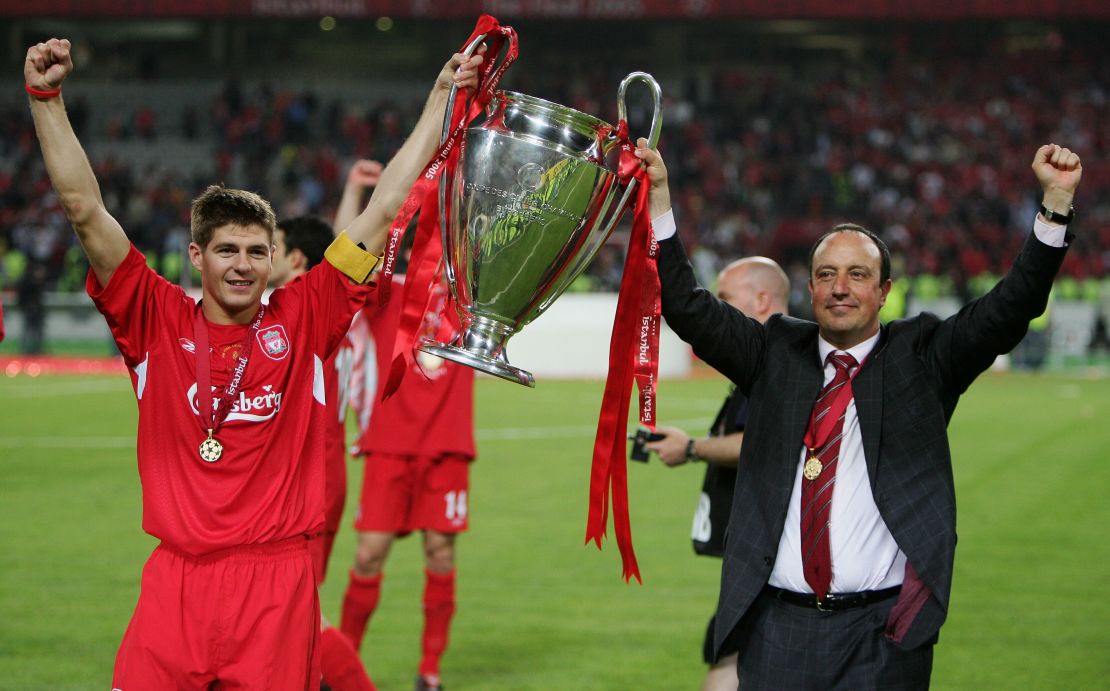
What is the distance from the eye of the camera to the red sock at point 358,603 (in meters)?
5.78

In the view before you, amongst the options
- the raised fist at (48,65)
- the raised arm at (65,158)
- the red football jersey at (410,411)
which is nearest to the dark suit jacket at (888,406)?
the raised arm at (65,158)

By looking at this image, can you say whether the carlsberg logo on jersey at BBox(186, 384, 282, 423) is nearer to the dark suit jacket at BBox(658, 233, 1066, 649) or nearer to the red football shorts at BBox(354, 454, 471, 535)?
the dark suit jacket at BBox(658, 233, 1066, 649)

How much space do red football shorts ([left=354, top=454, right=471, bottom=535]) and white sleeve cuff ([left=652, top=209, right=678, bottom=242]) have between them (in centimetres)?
266

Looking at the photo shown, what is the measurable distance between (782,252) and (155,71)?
16.8 m

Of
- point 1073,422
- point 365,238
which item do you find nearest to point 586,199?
point 365,238

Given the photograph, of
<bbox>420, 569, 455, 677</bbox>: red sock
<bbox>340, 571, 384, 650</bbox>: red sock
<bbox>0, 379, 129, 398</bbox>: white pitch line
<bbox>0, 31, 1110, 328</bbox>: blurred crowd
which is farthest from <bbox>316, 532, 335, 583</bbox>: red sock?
<bbox>0, 31, 1110, 328</bbox>: blurred crowd

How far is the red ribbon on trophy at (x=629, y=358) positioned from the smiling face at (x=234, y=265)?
885 millimetres

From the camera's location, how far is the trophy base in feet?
10.1

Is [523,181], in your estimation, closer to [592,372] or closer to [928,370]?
[928,370]

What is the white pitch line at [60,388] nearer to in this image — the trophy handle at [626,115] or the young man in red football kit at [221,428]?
the young man in red football kit at [221,428]

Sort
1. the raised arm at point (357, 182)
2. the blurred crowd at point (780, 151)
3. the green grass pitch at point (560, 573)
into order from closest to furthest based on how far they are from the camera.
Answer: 1. the raised arm at point (357, 182)
2. the green grass pitch at point (560, 573)
3. the blurred crowd at point (780, 151)

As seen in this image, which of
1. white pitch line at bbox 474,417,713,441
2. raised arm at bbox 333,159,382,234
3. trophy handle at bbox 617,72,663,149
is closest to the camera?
trophy handle at bbox 617,72,663,149

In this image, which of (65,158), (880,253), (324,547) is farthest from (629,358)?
(324,547)

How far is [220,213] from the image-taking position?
3.42m
